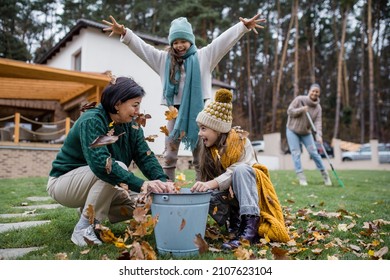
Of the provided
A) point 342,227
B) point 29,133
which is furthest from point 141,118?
point 29,133

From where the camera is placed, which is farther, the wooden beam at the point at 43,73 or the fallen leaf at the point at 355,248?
the wooden beam at the point at 43,73

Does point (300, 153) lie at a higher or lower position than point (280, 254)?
higher

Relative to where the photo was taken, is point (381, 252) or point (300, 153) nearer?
point (381, 252)

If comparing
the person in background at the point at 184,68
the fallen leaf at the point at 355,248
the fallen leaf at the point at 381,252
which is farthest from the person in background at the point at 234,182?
the person in background at the point at 184,68

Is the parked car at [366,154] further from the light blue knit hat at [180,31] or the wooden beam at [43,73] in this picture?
the light blue knit hat at [180,31]

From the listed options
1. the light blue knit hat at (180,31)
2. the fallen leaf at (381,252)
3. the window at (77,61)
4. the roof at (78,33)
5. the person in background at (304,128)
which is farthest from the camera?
the window at (77,61)

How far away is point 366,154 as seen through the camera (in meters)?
15.7

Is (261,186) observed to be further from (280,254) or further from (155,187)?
(155,187)

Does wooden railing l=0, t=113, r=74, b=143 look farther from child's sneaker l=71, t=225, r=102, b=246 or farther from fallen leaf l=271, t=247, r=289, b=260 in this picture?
fallen leaf l=271, t=247, r=289, b=260

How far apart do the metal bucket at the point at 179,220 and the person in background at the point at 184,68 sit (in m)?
1.04

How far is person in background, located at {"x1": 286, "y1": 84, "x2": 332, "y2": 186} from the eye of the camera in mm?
5641

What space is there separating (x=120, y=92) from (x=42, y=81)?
965 centimetres

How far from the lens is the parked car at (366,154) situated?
14336 millimetres

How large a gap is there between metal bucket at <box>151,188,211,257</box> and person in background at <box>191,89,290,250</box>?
174mm
